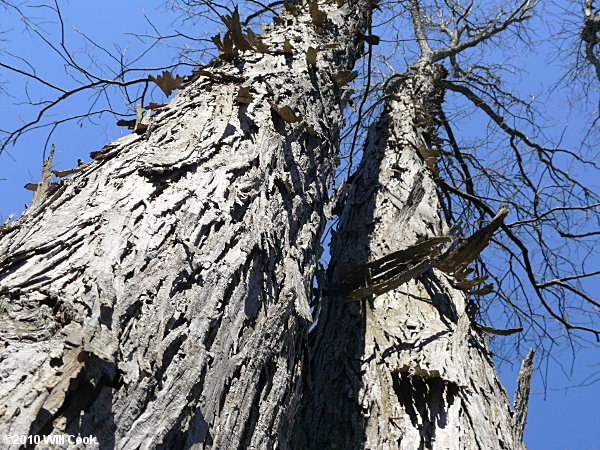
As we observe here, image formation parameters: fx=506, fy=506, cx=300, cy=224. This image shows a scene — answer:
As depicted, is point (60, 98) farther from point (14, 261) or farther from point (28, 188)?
point (14, 261)

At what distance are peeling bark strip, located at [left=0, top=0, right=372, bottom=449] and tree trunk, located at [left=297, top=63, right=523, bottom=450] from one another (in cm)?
60

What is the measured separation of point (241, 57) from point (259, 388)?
5.08 ft

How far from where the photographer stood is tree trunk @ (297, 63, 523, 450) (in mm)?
2189

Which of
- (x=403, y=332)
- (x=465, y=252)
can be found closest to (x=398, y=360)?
(x=403, y=332)

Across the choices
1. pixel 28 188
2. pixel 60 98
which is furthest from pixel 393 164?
pixel 28 188

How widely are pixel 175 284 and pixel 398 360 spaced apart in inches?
58.1

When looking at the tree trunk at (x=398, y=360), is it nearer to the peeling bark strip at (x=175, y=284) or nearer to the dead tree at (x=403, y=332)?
the dead tree at (x=403, y=332)

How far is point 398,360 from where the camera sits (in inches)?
96.3

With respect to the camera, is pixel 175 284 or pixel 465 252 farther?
pixel 465 252

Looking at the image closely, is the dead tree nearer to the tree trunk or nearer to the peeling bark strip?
the tree trunk

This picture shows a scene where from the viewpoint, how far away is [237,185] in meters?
1.68

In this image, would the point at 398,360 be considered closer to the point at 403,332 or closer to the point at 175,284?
the point at 403,332

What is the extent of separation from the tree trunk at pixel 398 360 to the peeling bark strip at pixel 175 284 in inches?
23.5

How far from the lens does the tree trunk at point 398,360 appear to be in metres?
2.19
